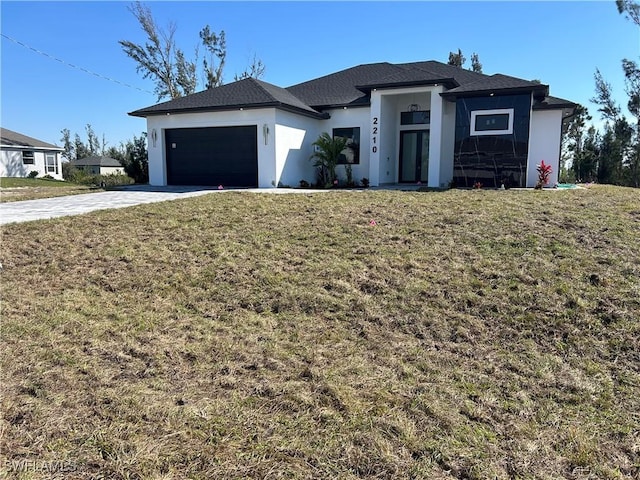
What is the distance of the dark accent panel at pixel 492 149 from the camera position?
13.6m

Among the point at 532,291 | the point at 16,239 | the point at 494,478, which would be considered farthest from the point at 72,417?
the point at 16,239

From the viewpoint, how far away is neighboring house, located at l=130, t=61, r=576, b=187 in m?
A: 13.9

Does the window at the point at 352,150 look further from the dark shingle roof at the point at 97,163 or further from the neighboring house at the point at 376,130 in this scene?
the dark shingle roof at the point at 97,163

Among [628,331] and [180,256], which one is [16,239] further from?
[628,331]

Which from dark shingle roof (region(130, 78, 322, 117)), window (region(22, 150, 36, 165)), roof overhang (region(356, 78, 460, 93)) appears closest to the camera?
roof overhang (region(356, 78, 460, 93))

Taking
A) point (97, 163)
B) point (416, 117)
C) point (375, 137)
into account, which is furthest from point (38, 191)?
point (97, 163)

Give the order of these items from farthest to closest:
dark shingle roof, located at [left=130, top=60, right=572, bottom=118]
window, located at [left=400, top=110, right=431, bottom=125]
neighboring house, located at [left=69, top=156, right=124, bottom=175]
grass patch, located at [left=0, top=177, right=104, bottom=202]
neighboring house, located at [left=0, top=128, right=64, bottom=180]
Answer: neighboring house, located at [left=69, top=156, right=124, bottom=175] → neighboring house, located at [left=0, top=128, right=64, bottom=180] → window, located at [left=400, top=110, right=431, bottom=125] → dark shingle roof, located at [left=130, top=60, right=572, bottom=118] → grass patch, located at [left=0, top=177, right=104, bottom=202]

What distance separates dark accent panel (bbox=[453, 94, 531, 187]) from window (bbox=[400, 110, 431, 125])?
8.24 feet

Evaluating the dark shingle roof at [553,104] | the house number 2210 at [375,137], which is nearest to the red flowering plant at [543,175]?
the dark shingle roof at [553,104]

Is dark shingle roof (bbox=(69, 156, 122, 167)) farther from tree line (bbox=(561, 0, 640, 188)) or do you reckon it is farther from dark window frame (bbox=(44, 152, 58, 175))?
tree line (bbox=(561, 0, 640, 188))

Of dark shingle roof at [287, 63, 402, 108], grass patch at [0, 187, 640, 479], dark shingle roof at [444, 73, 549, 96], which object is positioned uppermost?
dark shingle roof at [287, 63, 402, 108]

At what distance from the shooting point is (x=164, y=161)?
17.0m

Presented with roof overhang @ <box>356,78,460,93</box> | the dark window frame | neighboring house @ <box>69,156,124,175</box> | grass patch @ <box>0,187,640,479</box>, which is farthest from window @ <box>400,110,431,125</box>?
neighboring house @ <box>69,156,124,175</box>

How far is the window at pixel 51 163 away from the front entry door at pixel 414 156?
34212 mm
